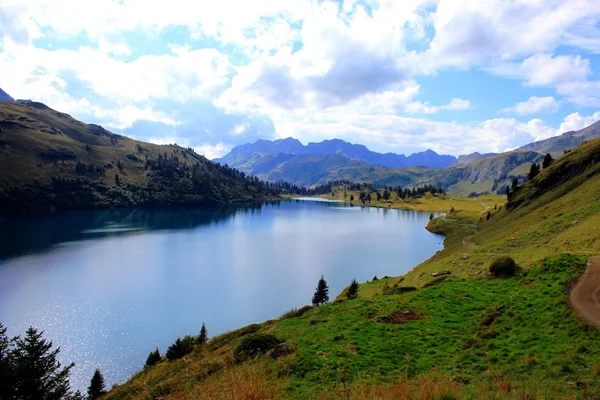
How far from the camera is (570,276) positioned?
24109 mm

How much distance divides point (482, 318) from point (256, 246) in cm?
10756

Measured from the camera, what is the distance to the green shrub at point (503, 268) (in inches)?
1186

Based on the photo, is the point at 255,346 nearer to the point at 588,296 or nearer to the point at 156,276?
the point at 588,296

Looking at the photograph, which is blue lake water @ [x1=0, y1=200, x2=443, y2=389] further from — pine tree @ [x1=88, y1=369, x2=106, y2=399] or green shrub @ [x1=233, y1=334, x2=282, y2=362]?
green shrub @ [x1=233, y1=334, x2=282, y2=362]

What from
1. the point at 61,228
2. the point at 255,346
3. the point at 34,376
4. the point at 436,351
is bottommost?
the point at 61,228

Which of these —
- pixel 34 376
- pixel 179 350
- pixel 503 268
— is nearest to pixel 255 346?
pixel 34 376

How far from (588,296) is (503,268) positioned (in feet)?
31.8

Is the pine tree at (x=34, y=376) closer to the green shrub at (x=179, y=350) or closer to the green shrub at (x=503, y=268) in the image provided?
the green shrub at (x=179, y=350)

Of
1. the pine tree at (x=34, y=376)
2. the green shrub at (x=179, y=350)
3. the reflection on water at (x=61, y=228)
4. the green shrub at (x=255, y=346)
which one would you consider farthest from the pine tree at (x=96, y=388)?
the reflection on water at (x=61, y=228)

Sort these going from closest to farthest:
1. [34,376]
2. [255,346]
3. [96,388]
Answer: [255,346]
[34,376]
[96,388]

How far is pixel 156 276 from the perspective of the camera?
286 ft

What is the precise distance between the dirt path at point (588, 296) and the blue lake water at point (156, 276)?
4820 centimetres

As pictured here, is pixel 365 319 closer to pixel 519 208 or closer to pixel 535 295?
pixel 535 295

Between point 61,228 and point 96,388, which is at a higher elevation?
point 61,228
